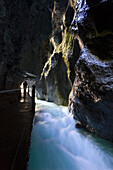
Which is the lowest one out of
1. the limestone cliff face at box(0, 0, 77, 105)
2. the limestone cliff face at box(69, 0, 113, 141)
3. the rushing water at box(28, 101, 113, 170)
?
the rushing water at box(28, 101, 113, 170)

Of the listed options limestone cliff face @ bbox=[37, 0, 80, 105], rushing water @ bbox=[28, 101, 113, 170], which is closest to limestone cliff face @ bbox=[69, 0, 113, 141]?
rushing water @ bbox=[28, 101, 113, 170]

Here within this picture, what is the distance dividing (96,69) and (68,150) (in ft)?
14.5

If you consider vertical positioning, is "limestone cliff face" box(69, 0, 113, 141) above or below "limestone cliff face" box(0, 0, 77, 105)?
below

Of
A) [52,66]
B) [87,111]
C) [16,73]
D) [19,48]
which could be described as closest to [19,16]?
[19,48]

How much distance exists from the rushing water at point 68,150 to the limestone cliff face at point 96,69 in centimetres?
71

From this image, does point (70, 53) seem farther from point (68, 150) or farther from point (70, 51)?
point (68, 150)

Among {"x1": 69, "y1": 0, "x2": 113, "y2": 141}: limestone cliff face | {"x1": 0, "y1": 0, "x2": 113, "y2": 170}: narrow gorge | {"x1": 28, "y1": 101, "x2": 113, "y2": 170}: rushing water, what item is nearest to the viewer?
{"x1": 28, "y1": 101, "x2": 113, "y2": 170}: rushing water

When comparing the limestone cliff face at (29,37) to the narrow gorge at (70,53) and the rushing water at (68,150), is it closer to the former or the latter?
the narrow gorge at (70,53)

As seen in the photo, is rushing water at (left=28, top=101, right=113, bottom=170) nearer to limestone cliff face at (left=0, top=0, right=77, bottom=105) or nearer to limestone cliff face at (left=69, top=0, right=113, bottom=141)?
limestone cliff face at (left=69, top=0, right=113, bottom=141)

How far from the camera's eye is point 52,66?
40.0 feet

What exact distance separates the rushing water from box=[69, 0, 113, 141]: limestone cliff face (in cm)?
71

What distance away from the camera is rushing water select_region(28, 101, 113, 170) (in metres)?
3.80

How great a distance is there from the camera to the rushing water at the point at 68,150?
380cm

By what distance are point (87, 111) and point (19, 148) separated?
15.3 feet
